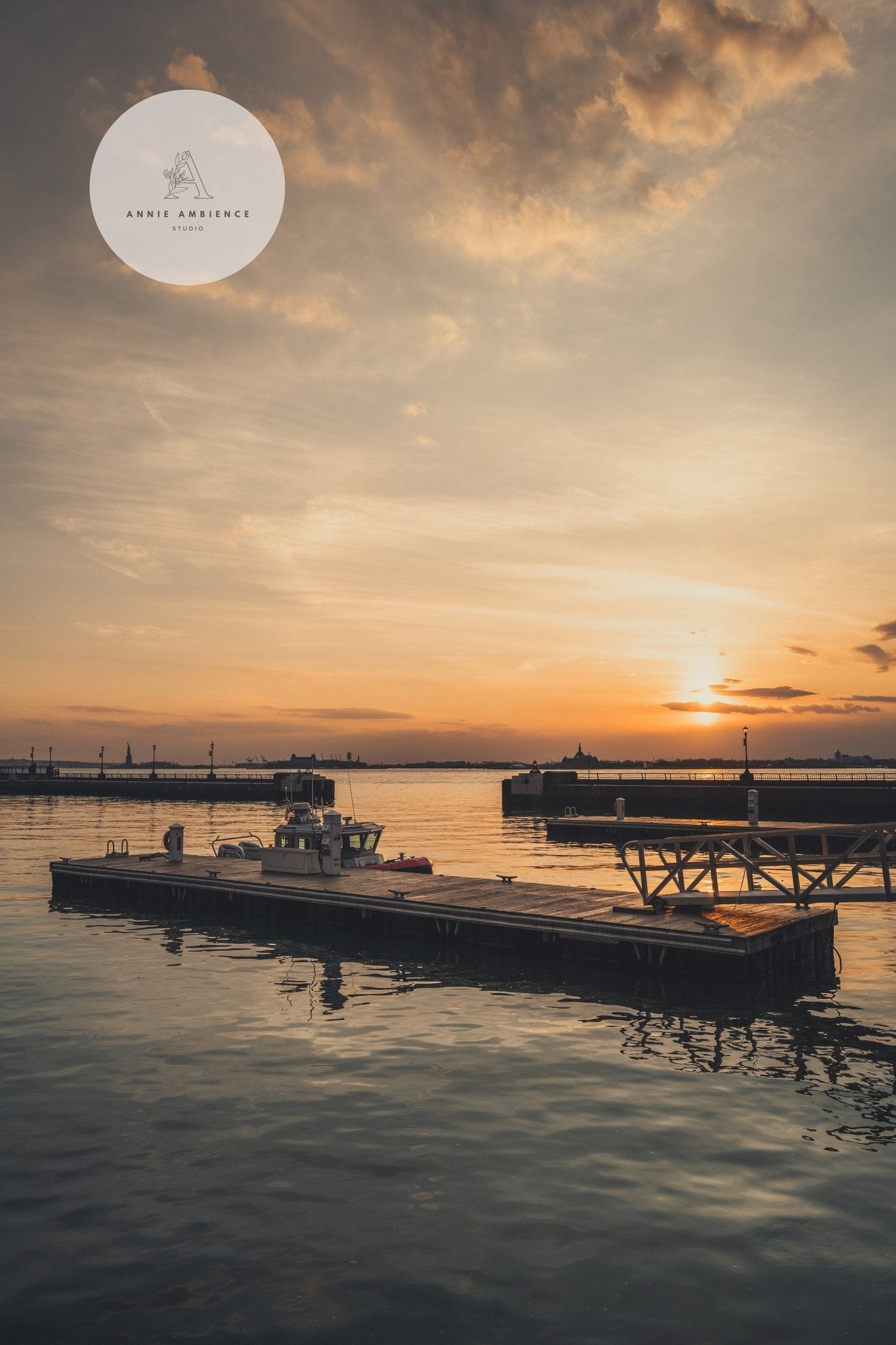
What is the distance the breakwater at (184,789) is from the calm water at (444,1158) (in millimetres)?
102232

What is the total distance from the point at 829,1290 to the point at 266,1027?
1191 cm

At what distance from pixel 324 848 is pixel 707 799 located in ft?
171

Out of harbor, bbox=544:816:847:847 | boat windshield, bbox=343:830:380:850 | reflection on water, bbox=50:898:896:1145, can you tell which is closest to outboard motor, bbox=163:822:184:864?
boat windshield, bbox=343:830:380:850

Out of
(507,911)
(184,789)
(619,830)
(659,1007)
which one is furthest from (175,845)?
(184,789)

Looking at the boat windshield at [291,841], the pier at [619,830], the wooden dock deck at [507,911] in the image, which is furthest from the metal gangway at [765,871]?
the pier at [619,830]

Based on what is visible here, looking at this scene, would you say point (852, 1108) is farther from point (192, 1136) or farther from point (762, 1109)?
point (192, 1136)

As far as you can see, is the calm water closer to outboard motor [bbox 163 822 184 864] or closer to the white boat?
the white boat

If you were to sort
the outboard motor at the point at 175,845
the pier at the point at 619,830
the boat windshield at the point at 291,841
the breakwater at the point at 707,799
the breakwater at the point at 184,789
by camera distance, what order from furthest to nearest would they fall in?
1. the breakwater at the point at 184,789
2. the breakwater at the point at 707,799
3. the pier at the point at 619,830
4. the outboard motor at the point at 175,845
5. the boat windshield at the point at 291,841

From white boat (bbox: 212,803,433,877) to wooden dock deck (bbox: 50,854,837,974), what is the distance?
2.10 ft

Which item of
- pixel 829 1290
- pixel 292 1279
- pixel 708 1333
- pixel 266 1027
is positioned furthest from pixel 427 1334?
pixel 266 1027

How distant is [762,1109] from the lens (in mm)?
13922

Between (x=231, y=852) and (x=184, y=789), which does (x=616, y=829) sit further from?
(x=184, y=789)

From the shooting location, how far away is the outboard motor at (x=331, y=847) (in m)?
33.4

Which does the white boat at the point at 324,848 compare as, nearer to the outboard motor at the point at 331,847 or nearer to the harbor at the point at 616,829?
the outboard motor at the point at 331,847
